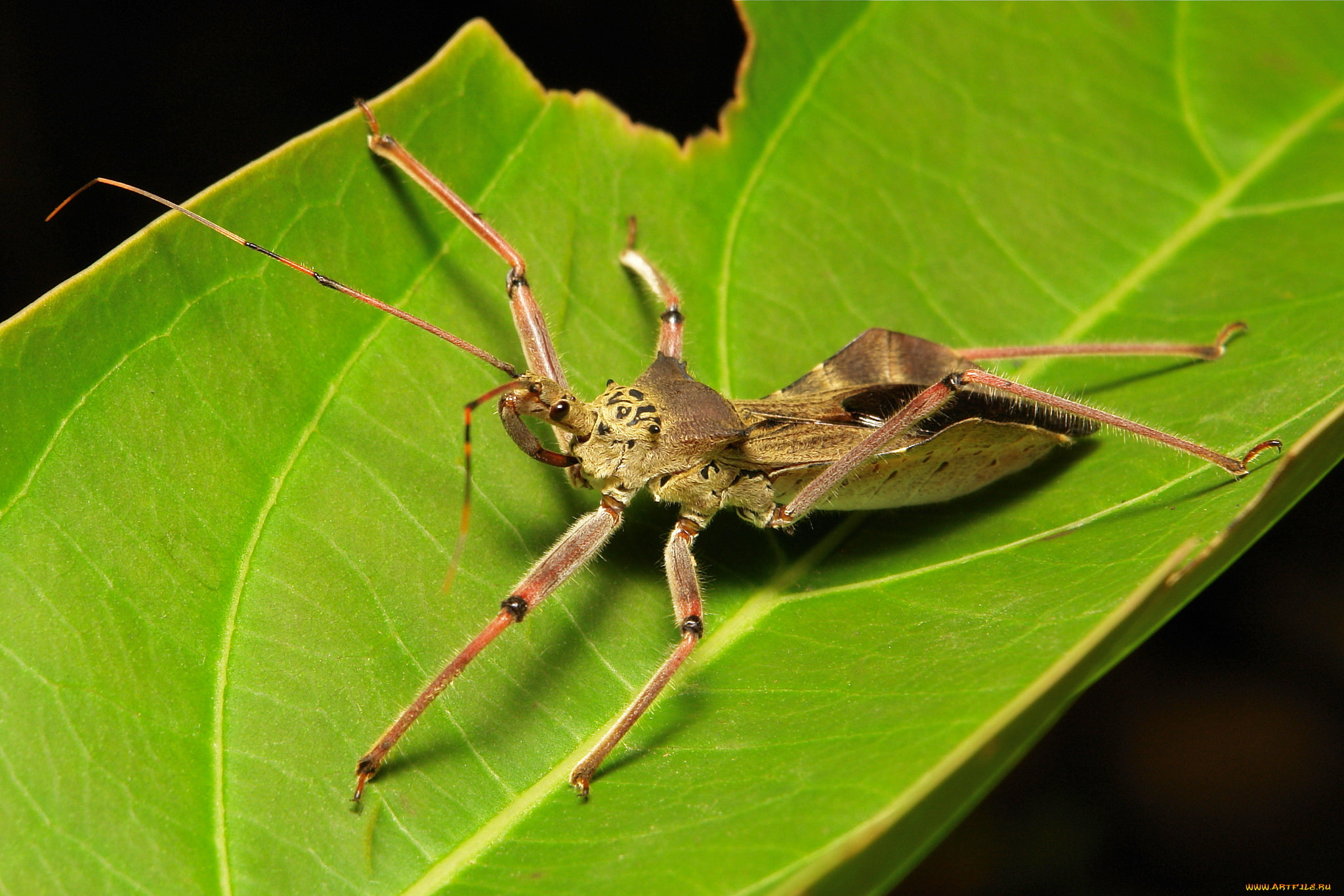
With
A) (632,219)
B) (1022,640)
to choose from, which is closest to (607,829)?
(1022,640)

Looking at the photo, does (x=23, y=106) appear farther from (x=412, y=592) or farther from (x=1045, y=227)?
(x=1045, y=227)

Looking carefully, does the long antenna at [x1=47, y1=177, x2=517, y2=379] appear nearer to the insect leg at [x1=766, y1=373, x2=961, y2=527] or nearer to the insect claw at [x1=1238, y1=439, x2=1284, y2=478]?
the insect leg at [x1=766, y1=373, x2=961, y2=527]

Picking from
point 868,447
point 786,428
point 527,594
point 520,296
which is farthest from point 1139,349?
point 527,594

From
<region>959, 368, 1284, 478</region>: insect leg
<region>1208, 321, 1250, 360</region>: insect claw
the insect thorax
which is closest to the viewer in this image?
<region>959, 368, 1284, 478</region>: insect leg

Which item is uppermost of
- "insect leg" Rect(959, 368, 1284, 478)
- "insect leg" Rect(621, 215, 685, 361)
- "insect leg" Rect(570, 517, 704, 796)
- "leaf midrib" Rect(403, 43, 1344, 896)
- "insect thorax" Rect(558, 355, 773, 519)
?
"leaf midrib" Rect(403, 43, 1344, 896)

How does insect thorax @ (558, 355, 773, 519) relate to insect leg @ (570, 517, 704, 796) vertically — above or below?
above

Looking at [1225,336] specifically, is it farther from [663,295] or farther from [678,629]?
[678,629]

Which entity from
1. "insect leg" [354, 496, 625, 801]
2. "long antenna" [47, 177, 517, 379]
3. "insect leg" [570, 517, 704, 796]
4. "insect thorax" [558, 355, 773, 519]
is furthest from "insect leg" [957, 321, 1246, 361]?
"long antenna" [47, 177, 517, 379]
